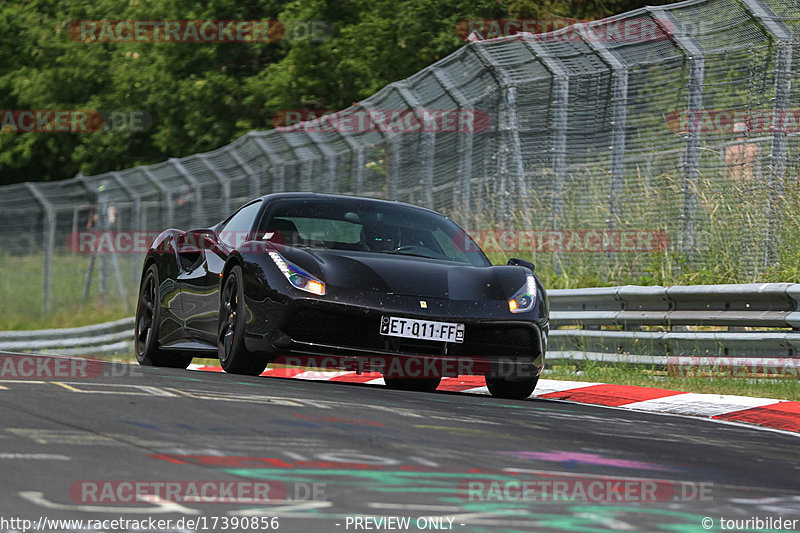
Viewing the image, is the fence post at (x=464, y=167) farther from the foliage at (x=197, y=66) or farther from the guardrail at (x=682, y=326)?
the foliage at (x=197, y=66)

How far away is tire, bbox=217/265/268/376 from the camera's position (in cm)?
816

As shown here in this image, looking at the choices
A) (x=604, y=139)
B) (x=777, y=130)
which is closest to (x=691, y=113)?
(x=777, y=130)

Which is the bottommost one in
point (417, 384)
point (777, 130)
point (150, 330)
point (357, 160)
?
point (417, 384)

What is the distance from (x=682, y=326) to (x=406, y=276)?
10.9ft

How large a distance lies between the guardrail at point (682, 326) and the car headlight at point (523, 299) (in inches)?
76.4

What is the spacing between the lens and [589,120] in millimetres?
13234

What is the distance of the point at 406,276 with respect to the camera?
26.3 feet

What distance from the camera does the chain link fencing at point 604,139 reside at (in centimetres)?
1117

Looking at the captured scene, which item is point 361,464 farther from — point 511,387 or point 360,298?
point 511,387

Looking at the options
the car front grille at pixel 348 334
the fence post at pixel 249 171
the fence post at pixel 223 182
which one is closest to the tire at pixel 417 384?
the car front grille at pixel 348 334

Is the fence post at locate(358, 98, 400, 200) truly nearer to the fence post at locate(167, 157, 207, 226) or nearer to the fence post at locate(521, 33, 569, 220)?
the fence post at locate(521, 33, 569, 220)

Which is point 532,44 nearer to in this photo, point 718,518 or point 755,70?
point 755,70

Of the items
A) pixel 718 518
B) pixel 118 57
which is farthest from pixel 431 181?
pixel 118 57

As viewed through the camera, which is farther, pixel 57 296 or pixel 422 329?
pixel 57 296
